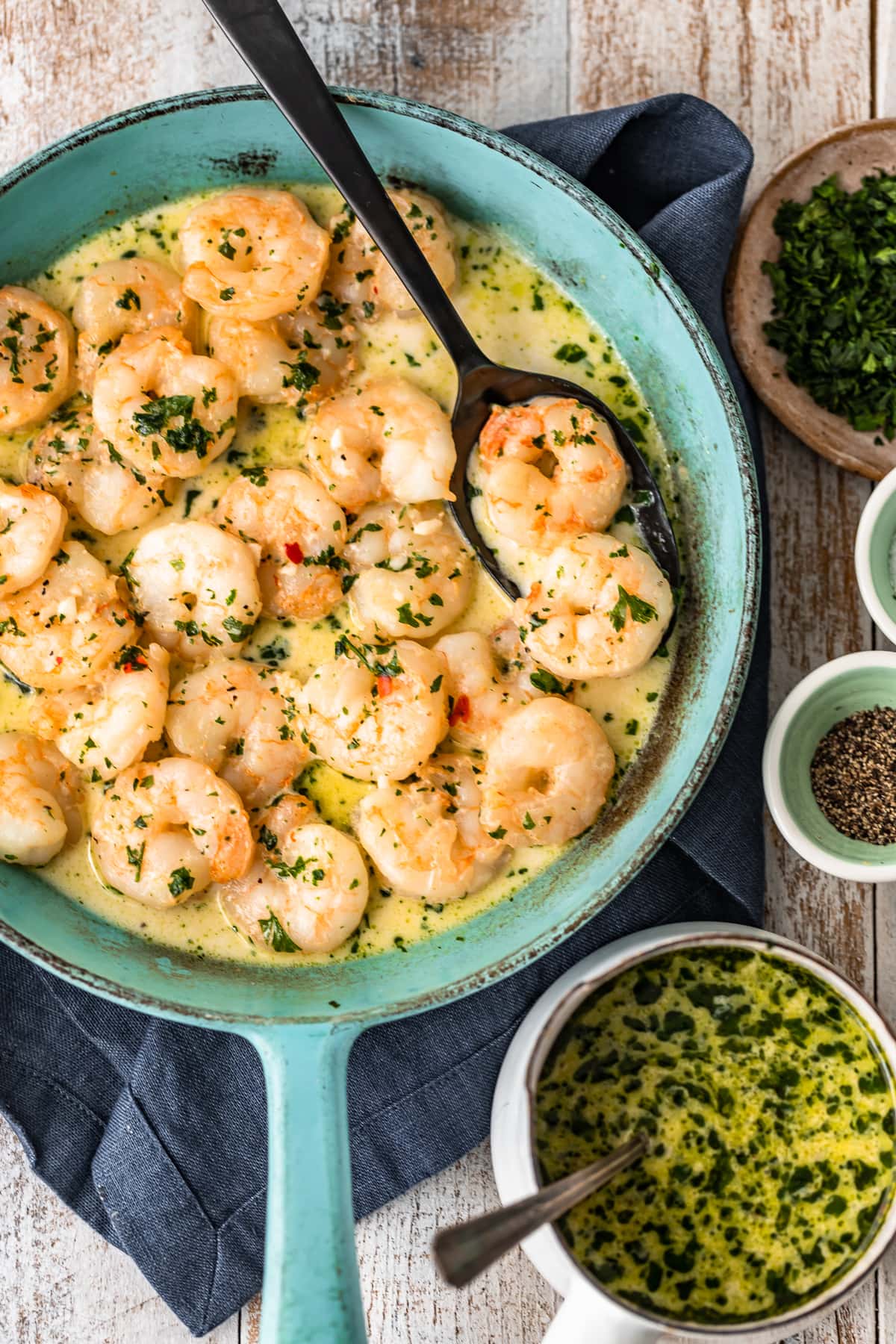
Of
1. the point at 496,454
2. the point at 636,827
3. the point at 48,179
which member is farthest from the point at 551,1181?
the point at 48,179

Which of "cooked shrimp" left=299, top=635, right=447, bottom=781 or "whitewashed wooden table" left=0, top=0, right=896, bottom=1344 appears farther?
"whitewashed wooden table" left=0, top=0, right=896, bottom=1344

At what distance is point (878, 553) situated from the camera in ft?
7.70

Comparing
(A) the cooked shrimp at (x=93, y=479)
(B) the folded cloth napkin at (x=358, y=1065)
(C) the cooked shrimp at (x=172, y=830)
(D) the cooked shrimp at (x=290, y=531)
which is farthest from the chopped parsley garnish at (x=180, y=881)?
(A) the cooked shrimp at (x=93, y=479)

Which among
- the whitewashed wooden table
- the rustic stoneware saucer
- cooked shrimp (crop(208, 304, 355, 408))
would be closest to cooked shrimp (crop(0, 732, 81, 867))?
the whitewashed wooden table

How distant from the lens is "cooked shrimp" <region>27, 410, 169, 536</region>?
228 cm

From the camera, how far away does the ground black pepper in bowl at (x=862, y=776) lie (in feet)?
7.77

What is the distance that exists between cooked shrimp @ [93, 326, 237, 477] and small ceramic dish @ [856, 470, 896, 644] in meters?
1.20

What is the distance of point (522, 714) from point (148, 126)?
1.27m

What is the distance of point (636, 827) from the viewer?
224 cm

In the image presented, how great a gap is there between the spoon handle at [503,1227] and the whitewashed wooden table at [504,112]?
1.57 ft

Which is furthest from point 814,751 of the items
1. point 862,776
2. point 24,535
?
point 24,535

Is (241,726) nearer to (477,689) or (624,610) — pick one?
(477,689)

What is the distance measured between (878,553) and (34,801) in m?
1.63

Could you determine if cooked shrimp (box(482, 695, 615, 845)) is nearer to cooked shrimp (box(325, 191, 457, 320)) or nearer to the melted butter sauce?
the melted butter sauce
